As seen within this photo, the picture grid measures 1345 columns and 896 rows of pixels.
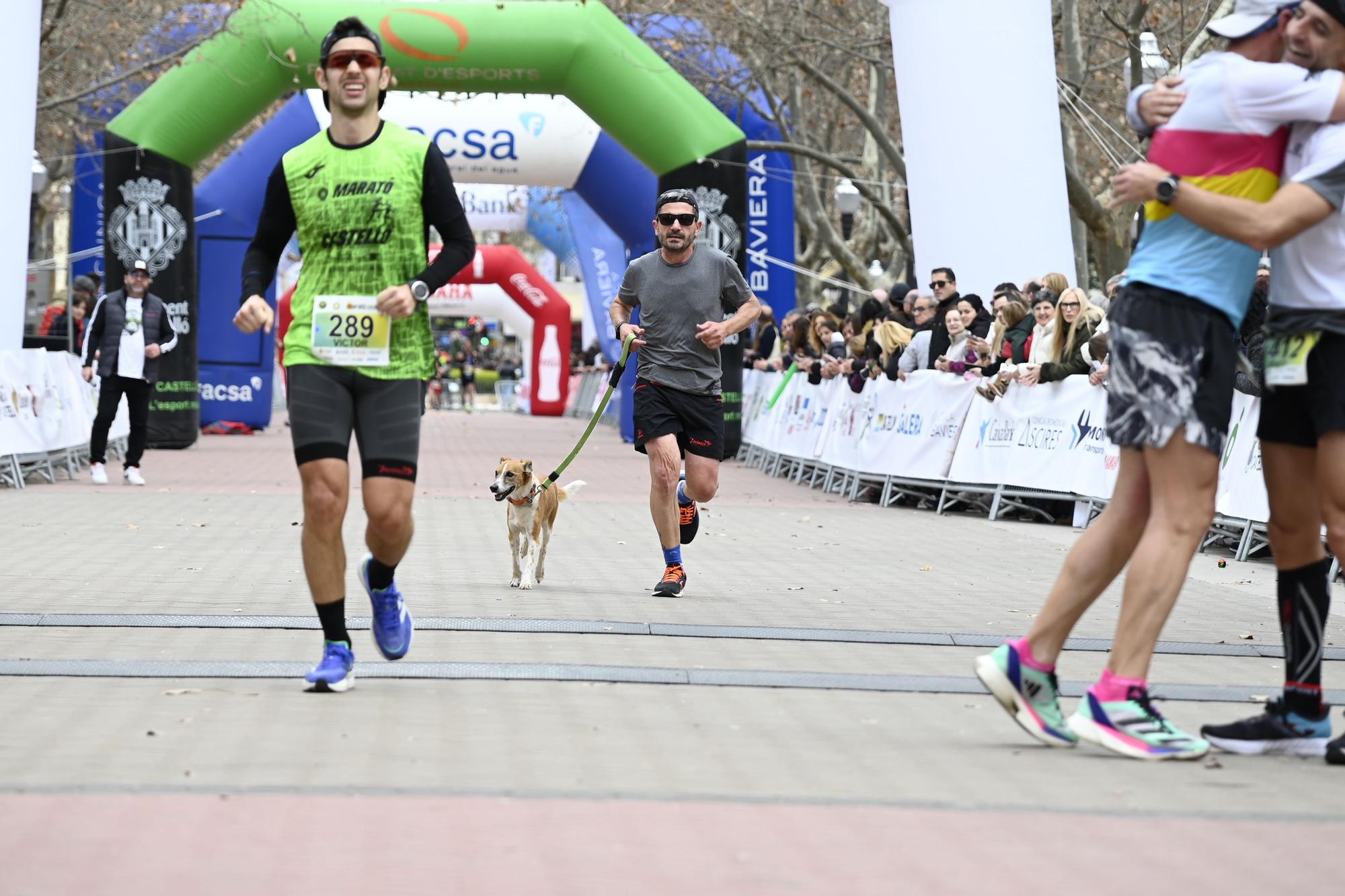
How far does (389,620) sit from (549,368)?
39965 mm

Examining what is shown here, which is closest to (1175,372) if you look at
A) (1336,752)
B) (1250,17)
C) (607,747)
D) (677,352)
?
(1250,17)

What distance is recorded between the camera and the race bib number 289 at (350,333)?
247 inches

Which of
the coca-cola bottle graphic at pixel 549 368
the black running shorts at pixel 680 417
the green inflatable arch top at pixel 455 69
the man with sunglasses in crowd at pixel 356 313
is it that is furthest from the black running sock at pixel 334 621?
the coca-cola bottle graphic at pixel 549 368

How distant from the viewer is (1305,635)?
18.1 ft

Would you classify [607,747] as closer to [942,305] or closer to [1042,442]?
[1042,442]

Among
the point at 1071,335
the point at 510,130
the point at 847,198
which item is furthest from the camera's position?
the point at 847,198

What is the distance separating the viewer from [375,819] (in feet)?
14.2

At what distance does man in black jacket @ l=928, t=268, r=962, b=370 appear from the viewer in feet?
54.4

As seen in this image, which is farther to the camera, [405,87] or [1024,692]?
[405,87]

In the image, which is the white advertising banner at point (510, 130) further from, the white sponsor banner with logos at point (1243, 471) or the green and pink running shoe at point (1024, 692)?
the green and pink running shoe at point (1024, 692)

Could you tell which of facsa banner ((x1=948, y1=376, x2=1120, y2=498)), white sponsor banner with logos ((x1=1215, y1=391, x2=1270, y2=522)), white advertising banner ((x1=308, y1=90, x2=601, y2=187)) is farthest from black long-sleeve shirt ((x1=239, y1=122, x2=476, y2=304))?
white advertising banner ((x1=308, y1=90, x2=601, y2=187))

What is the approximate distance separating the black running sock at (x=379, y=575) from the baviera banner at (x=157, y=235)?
55.4ft

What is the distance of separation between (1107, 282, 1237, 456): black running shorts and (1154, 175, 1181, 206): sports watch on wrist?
0.93 feet

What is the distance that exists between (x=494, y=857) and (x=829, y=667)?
10.2 feet
